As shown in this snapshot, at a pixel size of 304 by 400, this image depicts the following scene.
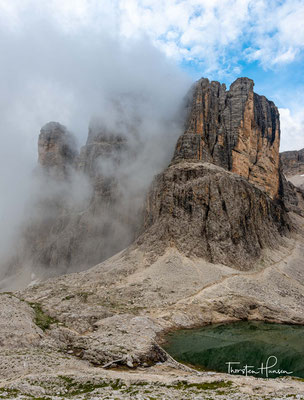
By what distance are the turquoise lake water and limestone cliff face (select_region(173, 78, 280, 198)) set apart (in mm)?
69502

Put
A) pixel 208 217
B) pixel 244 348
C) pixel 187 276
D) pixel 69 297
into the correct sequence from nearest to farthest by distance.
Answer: pixel 244 348 → pixel 69 297 → pixel 187 276 → pixel 208 217

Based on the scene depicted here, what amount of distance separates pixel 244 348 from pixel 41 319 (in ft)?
99.1

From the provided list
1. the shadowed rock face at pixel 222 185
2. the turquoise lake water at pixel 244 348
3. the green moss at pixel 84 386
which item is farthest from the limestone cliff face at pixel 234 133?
the green moss at pixel 84 386

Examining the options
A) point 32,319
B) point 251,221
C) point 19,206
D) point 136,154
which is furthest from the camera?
point 19,206

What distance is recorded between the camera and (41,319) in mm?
50500

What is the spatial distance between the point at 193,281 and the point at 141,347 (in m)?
36.6

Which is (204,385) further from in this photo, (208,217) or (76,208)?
(76,208)

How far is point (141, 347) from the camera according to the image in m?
37.0

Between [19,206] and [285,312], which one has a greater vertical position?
[19,206]

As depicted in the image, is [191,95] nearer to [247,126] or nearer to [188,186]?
[247,126]

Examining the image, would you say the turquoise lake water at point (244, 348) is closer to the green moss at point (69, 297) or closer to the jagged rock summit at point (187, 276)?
the jagged rock summit at point (187, 276)

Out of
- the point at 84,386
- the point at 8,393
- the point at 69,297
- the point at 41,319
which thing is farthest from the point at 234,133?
the point at 8,393

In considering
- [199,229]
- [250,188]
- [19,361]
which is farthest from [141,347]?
[250,188]

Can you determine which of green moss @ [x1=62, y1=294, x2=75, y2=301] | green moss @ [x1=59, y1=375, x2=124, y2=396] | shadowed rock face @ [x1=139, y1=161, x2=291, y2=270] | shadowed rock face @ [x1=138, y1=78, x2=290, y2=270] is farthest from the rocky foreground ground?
shadowed rock face @ [x1=138, y1=78, x2=290, y2=270]
